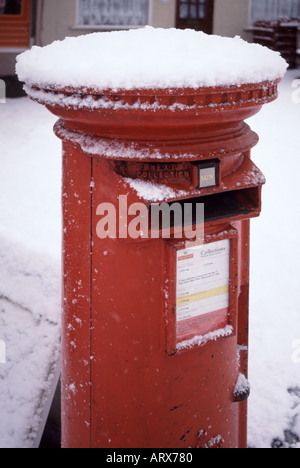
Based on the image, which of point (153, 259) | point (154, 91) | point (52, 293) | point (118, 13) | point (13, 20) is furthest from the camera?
point (118, 13)

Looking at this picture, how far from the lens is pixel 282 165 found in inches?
246

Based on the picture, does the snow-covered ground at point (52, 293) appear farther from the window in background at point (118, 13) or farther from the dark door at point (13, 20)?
the window in background at point (118, 13)

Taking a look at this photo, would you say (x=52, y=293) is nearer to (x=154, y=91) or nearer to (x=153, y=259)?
(x=153, y=259)

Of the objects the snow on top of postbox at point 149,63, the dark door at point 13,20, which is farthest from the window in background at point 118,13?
the snow on top of postbox at point 149,63

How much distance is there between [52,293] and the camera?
348cm

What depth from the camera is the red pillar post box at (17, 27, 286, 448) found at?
1468mm

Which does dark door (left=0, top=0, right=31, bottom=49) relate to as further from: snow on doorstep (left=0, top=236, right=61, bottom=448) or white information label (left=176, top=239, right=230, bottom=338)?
white information label (left=176, top=239, right=230, bottom=338)

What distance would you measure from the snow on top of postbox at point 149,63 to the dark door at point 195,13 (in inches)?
502

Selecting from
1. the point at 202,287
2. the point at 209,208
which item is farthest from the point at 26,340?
the point at 209,208

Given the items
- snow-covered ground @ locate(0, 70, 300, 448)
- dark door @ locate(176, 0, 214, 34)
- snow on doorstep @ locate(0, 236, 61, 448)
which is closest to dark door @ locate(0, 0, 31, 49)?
dark door @ locate(176, 0, 214, 34)

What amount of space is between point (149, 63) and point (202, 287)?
0.67 meters

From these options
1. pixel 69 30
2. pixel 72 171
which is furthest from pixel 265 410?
pixel 69 30

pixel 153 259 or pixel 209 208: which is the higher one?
pixel 209 208

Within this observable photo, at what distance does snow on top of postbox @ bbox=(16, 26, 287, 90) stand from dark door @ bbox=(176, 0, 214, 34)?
41.8ft
